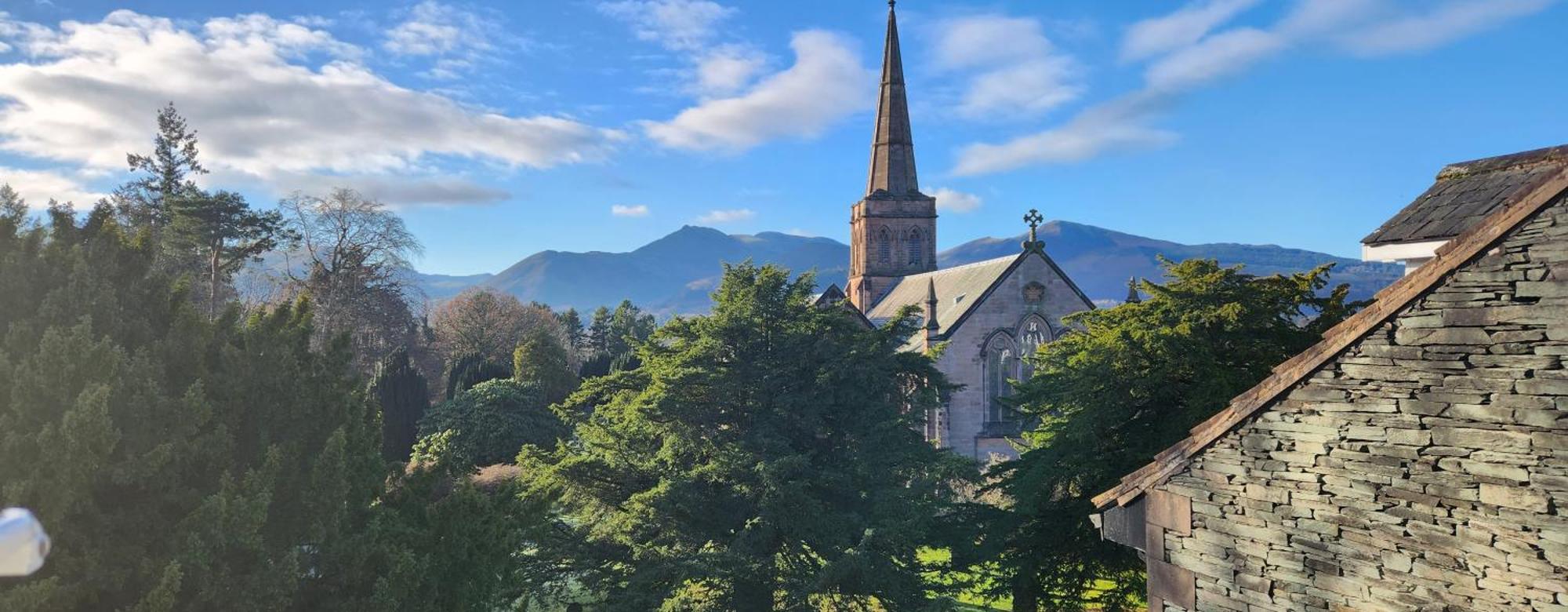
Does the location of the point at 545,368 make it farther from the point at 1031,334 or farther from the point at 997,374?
the point at 1031,334

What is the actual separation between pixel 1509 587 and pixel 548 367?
1471 inches

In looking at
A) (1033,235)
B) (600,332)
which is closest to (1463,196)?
(1033,235)

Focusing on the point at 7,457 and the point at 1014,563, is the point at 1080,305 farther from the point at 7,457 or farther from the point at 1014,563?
the point at 7,457

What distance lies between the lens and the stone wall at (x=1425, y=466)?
5281mm

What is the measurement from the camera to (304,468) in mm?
9680

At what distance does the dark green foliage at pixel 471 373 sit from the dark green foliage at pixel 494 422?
5914 millimetres

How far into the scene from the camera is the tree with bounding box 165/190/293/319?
33.6 metres

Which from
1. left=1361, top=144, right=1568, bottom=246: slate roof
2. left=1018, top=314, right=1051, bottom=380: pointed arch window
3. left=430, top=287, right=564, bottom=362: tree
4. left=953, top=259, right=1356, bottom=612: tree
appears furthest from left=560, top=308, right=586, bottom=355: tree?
left=1361, top=144, right=1568, bottom=246: slate roof

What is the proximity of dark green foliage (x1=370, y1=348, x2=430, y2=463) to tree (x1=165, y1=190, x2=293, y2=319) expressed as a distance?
722 centimetres

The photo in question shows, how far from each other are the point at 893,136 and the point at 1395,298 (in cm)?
3931

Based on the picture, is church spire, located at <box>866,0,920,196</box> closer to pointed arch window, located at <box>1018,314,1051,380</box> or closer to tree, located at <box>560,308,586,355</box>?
pointed arch window, located at <box>1018,314,1051,380</box>

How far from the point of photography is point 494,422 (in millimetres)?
30969

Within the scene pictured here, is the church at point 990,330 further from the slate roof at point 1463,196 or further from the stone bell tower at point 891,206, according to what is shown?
the slate roof at point 1463,196

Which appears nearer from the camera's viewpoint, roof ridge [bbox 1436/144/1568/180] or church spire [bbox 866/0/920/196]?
roof ridge [bbox 1436/144/1568/180]
